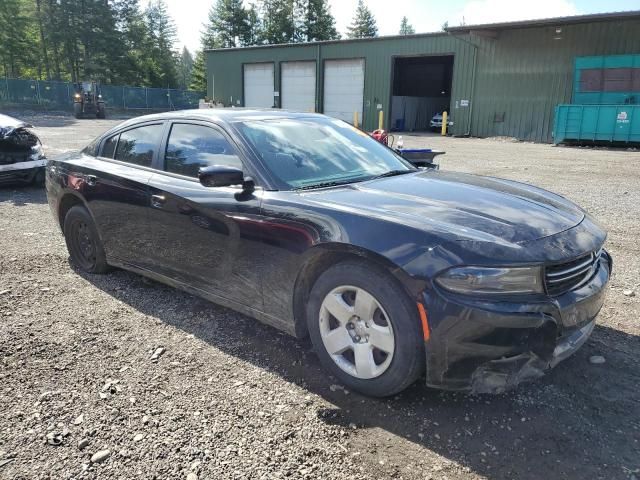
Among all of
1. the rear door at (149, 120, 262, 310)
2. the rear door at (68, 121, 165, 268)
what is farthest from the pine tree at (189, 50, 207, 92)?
the rear door at (149, 120, 262, 310)

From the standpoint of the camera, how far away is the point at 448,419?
2.72m

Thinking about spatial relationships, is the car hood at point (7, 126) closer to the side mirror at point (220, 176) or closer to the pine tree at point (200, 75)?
the side mirror at point (220, 176)

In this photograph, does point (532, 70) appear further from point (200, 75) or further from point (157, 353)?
point (200, 75)

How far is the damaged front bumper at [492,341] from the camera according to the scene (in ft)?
7.97

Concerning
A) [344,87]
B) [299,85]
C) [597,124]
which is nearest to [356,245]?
[597,124]

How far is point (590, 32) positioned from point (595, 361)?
2482 centimetres

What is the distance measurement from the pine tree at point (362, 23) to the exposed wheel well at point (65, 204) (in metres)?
89.9

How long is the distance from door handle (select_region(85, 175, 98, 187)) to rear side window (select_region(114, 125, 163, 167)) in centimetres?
26

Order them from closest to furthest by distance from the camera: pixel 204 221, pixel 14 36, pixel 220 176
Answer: pixel 220 176
pixel 204 221
pixel 14 36

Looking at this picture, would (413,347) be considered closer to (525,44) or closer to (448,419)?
(448,419)

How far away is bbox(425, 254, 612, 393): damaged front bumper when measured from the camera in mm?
2430

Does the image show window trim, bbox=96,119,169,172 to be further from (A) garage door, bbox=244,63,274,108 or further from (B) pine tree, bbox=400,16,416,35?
(B) pine tree, bbox=400,16,416,35

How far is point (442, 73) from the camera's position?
37.7 meters

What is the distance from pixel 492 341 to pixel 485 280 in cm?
29
